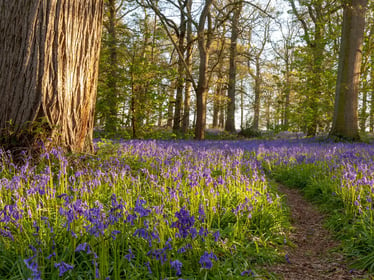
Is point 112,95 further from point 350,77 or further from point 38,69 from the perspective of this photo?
point 350,77

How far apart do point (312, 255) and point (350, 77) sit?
34.6 feet

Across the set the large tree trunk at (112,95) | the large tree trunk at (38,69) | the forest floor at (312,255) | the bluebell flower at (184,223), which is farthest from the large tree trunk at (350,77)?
the bluebell flower at (184,223)

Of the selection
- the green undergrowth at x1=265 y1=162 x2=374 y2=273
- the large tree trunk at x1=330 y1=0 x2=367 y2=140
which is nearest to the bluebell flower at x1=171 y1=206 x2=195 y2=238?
the green undergrowth at x1=265 y1=162 x2=374 y2=273

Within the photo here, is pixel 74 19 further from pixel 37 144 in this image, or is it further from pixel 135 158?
pixel 135 158

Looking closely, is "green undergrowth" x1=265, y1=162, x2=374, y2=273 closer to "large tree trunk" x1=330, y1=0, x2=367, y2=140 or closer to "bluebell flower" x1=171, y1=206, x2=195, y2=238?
"bluebell flower" x1=171, y1=206, x2=195, y2=238

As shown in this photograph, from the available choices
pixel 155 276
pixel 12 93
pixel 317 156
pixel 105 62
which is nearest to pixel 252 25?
pixel 105 62

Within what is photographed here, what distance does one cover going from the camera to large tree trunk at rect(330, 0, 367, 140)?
38.3 feet

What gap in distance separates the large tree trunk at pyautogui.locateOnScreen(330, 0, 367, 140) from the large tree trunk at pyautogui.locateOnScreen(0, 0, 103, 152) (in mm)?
10487

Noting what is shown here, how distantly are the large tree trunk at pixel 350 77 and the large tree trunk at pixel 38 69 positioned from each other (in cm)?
1049

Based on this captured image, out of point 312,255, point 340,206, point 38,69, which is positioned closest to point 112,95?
point 38,69

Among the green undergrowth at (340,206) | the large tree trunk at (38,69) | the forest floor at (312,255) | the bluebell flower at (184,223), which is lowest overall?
the forest floor at (312,255)

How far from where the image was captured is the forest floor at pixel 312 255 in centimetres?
268

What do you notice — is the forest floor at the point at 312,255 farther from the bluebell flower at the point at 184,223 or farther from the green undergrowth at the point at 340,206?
the bluebell flower at the point at 184,223

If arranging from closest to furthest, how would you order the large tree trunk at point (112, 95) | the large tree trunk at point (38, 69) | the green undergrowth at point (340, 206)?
1. the green undergrowth at point (340, 206)
2. the large tree trunk at point (38, 69)
3. the large tree trunk at point (112, 95)
